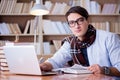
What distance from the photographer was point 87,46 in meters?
2.28

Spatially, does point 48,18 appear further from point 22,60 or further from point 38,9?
point 22,60

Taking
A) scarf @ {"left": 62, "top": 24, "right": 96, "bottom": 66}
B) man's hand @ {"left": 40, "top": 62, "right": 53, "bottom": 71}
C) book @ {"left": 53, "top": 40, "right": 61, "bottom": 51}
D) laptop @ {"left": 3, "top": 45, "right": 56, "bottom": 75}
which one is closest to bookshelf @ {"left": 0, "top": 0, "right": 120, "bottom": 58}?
book @ {"left": 53, "top": 40, "right": 61, "bottom": 51}

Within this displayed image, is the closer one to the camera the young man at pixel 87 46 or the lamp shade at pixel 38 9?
the young man at pixel 87 46

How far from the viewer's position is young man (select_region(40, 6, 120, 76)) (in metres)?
2.20

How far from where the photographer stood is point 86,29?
2334mm

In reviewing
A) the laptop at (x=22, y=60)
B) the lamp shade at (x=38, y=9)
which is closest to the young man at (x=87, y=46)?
the laptop at (x=22, y=60)

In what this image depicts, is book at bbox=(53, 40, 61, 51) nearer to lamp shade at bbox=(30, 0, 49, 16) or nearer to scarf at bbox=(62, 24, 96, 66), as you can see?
lamp shade at bbox=(30, 0, 49, 16)

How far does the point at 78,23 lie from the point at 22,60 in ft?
2.31

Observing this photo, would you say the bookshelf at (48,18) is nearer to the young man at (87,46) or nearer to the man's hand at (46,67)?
the young man at (87,46)

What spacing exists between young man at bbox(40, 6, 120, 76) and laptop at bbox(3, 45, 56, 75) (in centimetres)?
33

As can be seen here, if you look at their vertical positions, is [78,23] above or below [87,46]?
above

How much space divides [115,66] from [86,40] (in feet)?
1.15

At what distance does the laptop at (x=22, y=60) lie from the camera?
167 cm

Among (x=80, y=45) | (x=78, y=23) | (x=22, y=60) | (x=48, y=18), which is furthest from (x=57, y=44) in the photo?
(x=22, y=60)
